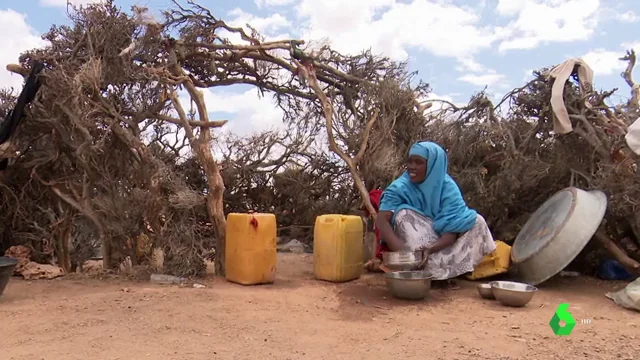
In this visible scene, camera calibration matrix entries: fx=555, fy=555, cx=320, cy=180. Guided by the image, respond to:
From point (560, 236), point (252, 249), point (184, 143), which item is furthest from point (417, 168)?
point (184, 143)

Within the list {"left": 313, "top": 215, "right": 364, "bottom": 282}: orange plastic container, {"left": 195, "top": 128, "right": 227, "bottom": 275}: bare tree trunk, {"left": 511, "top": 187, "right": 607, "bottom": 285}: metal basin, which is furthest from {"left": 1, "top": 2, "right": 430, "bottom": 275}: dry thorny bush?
{"left": 511, "top": 187, "right": 607, "bottom": 285}: metal basin

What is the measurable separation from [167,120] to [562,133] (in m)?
4.36

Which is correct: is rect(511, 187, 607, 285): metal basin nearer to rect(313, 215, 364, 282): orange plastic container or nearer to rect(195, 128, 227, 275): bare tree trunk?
rect(313, 215, 364, 282): orange plastic container

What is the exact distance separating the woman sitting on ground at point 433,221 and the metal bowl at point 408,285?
1.27ft

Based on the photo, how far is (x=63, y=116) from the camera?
19.4ft

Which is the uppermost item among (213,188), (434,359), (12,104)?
(12,104)

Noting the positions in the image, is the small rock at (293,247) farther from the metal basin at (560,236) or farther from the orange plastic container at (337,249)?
the metal basin at (560,236)

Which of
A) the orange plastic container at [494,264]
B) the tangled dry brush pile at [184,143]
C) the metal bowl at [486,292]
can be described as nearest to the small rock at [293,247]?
the tangled dry brush pile at [184,143]

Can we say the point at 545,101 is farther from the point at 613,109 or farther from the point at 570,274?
the point at 570,274

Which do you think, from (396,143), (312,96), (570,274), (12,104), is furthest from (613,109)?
(12,104)

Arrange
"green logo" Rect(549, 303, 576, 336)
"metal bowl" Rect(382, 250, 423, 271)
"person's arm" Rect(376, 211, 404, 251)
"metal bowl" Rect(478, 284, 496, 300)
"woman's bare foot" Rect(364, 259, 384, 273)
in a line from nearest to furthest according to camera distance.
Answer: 1. "green logo" Rect(549, 303, 576, 336)
2. "metal bowl" Rect(478, 284, 496, 300)
3. "metal bowl" Rect(382, 250, 423, 271)
4. "person's arm" Rect(376, 211, 404, 251)
5. "woman's bare foot" Rect(364, 259, 384, 273)

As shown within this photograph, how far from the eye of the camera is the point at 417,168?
5395 mm

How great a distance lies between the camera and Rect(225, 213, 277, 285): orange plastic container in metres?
5.43

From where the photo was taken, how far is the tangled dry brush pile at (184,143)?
579 centimetres
